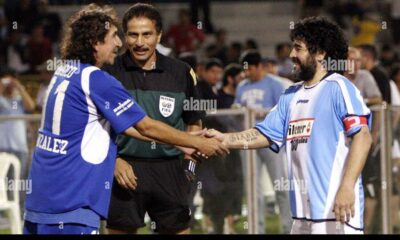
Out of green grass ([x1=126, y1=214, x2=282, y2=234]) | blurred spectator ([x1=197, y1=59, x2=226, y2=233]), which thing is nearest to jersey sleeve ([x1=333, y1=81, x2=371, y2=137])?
blurred spectator ([x1=197, y1=59, x2=226, y2=233])

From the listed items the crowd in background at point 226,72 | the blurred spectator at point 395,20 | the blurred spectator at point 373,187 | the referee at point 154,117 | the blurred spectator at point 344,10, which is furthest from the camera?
the blurred spectator at point 344,10

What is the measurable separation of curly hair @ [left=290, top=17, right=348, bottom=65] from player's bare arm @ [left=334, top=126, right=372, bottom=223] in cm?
71

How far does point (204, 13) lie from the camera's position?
2389 centimetres

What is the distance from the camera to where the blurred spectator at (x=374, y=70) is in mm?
14852

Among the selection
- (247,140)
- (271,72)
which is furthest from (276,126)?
(271,72)

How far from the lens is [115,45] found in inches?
333

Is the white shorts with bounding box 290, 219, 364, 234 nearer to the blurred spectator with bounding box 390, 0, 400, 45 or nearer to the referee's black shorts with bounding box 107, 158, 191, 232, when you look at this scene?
the referee's black shorts with bounding box 107, 158, 191, 232

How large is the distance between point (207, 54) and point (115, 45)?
1274cm

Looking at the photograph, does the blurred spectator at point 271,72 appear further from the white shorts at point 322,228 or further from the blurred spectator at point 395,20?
the blurred spectator at point 395,20

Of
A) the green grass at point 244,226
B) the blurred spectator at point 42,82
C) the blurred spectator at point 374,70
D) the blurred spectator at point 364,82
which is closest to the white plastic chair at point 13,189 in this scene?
the green grass at point 244,226

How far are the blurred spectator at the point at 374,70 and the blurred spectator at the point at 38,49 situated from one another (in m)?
7.20

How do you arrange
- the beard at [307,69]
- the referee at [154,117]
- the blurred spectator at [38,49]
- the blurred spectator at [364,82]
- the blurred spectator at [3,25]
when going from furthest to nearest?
1. the blurred spectator at [3,25]
2. the blurred spectator at [38,49]
3. the blurred spectator at [364,82]
4. the referee at [154,117]
5. the beard at [307,69]

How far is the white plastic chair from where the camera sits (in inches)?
526

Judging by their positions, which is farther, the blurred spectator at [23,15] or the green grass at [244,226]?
the blurred spectator at [23,15]
